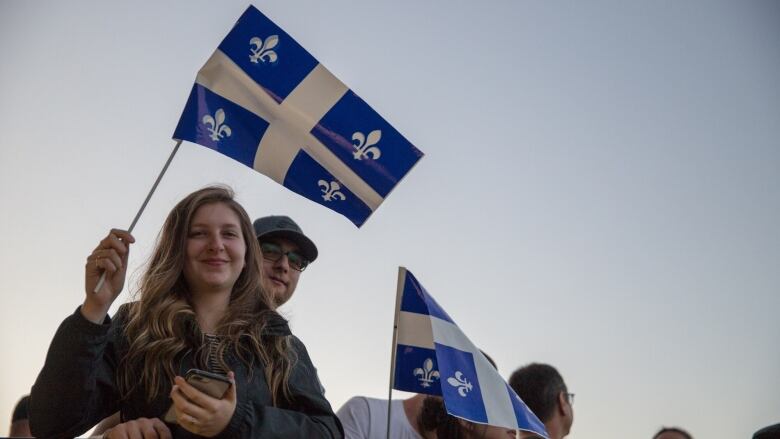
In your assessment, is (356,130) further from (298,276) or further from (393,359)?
(393,359)

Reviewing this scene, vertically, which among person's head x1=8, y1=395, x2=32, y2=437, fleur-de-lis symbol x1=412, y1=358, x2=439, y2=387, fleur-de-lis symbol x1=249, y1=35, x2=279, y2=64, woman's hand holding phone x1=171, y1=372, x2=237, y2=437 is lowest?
person's head x1=8, y1=395, x2=32, y2=437

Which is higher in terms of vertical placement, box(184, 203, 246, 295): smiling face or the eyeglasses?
the eyeglasses

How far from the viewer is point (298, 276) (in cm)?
462

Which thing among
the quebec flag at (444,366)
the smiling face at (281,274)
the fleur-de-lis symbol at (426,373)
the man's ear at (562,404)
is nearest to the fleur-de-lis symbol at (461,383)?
the quebec flag at (444,366)

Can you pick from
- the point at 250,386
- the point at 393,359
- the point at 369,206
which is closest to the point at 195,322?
the point at 250,386

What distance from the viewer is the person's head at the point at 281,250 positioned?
14.7ft

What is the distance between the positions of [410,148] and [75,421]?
2141mm

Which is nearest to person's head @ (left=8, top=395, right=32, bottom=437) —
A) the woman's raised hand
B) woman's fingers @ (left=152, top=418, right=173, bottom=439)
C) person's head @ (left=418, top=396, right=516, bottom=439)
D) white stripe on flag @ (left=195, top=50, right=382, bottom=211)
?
white stripe on flag @ (left=195, top=50, right=382, bottom=211)

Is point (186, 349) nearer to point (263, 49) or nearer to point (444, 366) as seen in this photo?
point (444, 366)

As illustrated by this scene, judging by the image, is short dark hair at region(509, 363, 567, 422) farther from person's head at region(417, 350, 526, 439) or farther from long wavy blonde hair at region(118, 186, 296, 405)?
long wavy blonde hair at region(118, 186, 296, 405)

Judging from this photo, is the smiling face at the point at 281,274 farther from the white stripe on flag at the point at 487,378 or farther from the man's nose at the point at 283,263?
the white stripe on flag at the point at 487,378

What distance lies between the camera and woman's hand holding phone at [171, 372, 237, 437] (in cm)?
243

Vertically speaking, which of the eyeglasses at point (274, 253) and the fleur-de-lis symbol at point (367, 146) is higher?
the fleur-de-lis symbol at point (367, 146)

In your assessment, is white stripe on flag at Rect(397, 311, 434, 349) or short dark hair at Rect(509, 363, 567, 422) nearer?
white stripe on flag at Rect(397, 311, 434, 349)
